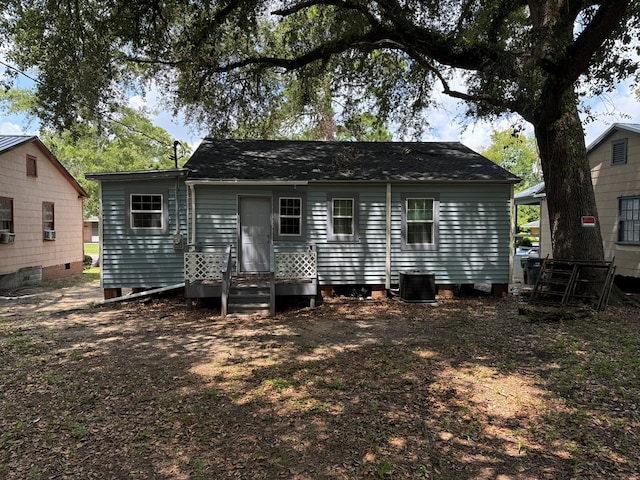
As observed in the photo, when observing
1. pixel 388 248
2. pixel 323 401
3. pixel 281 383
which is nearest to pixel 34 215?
pixel 388 248

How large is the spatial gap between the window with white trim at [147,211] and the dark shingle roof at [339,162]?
43.8 inches

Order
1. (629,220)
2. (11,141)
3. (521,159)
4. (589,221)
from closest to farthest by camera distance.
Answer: (589,221)
(629,220)
(11,141)
(521,159)

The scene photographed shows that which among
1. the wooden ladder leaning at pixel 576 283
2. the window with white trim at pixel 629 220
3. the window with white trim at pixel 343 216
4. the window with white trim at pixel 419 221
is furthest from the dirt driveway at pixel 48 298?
the window with white trim at pixel 629 220

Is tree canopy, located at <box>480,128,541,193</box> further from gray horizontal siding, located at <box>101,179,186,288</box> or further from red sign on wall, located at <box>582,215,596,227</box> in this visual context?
gray horizontal siding, located at <box>101,179,186,288</box>

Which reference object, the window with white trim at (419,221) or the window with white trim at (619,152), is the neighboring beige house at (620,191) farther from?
the window with white trim at (419,221)

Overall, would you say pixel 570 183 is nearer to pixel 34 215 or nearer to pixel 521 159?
pixel 34 215

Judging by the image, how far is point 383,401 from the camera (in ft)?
13.8

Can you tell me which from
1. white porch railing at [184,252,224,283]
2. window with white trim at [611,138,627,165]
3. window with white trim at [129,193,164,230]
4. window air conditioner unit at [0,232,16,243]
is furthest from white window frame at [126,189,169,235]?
window with white trim at [611,138,627,165]

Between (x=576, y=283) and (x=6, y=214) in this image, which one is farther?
(x=6, y=214)

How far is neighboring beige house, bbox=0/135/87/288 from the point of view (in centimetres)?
1270

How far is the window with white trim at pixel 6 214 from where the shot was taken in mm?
12552

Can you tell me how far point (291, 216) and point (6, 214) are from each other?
920 cm

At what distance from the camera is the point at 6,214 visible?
12.8 metres

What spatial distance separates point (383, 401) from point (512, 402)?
1283mm
